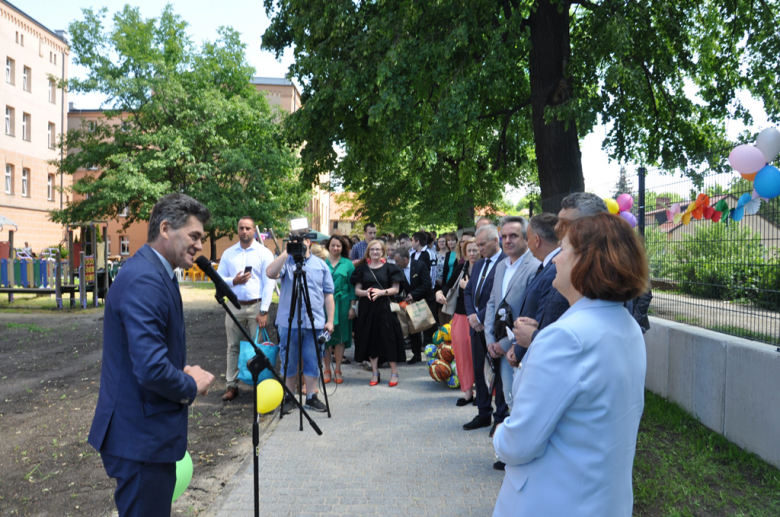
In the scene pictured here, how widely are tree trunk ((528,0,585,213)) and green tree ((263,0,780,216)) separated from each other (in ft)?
0.07

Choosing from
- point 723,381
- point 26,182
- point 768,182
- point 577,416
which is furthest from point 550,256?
point 26,182

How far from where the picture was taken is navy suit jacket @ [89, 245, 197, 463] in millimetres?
2445

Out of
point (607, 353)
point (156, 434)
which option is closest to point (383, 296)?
point (156, 434)

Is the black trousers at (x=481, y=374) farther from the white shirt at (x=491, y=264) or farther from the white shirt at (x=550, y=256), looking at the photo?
the white shirt at (x=550, y=256)

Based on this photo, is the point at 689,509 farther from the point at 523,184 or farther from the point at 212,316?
the point at 523,184

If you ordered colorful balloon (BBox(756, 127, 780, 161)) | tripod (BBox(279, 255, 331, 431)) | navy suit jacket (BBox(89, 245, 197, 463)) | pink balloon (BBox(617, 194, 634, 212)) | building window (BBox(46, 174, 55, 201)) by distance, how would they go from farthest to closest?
building window (BBox(46, 174, 55, 201)), pink balloon (BBox(617, 194, 634, 212)), tripod (BBox(279, 255, 331, 431)), colorful balloon (BBox(756, 127, 780, 161)), navy suit jacket (BBox(89, 245, 197, 463))

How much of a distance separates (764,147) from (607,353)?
164 inches

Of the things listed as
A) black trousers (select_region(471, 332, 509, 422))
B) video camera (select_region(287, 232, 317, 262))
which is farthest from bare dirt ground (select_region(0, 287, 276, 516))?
black trousers (select_region(471, 332, 509, 422))

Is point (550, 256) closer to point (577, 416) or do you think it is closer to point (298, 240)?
point (577, 416)

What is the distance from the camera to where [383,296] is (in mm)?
8531

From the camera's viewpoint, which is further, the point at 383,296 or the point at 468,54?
the point at 468,54

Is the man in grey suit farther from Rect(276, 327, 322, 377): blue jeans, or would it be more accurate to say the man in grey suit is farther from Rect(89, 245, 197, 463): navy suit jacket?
Rect(89, 245, 197, 463): navy suit jacket

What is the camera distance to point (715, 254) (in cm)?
568

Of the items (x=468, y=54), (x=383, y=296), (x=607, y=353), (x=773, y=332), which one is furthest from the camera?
(x=468, y=54)
